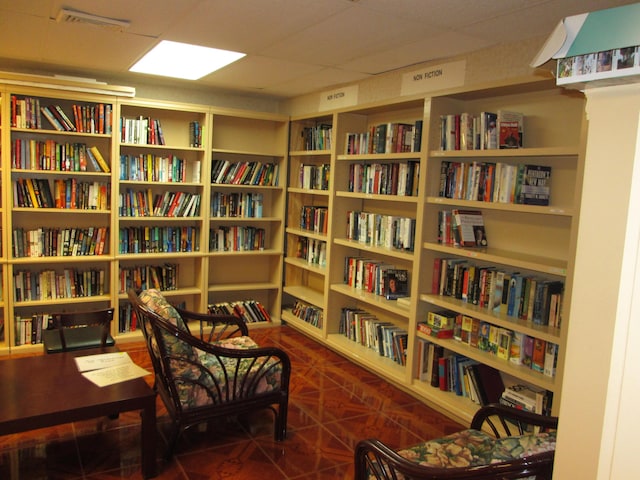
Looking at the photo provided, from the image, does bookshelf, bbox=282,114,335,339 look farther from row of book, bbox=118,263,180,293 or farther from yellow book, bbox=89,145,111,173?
yellow book, bbox=89,145,111,173

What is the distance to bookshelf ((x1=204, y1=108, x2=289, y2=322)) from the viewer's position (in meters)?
5.31

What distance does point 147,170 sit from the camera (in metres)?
4.89

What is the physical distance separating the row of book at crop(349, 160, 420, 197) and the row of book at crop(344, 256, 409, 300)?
65cm

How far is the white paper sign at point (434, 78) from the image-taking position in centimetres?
340

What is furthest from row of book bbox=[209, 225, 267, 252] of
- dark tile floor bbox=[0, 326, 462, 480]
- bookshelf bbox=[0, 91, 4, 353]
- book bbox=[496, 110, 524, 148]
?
book bbox=[496, 110, 524, 148]

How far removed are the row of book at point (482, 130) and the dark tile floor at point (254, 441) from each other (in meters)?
1.90

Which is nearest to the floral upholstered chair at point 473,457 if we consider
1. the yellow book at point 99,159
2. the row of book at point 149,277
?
the row of book at point 149,277

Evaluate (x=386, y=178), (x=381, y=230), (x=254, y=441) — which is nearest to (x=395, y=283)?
(x=381, y=230)

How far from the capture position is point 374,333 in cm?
438

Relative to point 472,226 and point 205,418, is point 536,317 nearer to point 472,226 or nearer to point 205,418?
point 472,226

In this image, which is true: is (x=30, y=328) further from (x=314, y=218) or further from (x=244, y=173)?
(x=314, y=218)

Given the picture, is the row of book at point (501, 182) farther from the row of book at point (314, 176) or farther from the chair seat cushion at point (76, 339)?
the chair seat cushion at point (76, 339)

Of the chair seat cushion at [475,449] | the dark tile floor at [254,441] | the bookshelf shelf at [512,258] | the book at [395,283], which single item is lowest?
the dark tile floor at [254,441]

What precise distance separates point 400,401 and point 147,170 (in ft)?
10.5
